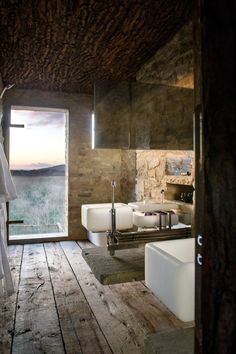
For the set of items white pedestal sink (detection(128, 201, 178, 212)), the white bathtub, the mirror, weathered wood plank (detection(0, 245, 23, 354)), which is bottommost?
weathered wood plank (detection(0, 245, 23, 354))

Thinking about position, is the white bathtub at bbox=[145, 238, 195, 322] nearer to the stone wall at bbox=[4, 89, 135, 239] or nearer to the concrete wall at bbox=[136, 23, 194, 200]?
the concrete wall at bbox=[136, 23, 194, 200]

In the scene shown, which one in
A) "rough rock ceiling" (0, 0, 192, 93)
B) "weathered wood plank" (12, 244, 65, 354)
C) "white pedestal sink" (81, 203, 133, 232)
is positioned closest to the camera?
"weathered wood plank" (12, 244, 65, 354)

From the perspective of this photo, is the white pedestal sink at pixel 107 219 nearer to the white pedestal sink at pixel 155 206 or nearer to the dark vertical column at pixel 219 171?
the white pedestal sink at pixel 155 206

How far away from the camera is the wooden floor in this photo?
1.68 metres

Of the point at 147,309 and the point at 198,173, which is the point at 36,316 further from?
the point at 198,173

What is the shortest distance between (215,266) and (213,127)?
31cm

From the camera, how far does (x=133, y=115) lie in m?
2.61

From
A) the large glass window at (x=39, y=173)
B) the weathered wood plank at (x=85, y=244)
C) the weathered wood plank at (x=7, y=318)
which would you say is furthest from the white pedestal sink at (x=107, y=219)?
the large glass window at (x=39, y=173)

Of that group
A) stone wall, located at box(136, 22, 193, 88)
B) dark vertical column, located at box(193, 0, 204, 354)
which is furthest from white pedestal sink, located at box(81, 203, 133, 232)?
dark vertical column, located at box(193, 0, 204, 354)

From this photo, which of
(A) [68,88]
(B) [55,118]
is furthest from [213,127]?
(B) [55,118]

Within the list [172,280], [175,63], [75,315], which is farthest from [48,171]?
[172,280]

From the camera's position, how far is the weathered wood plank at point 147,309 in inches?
73.1

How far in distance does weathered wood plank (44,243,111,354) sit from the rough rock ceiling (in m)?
2.37

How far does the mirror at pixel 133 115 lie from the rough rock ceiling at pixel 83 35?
447 mm
